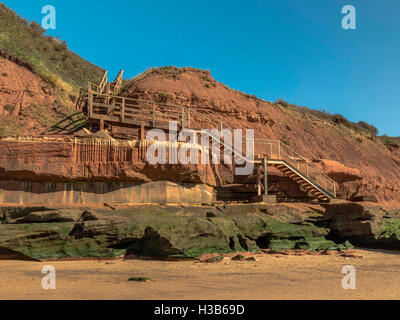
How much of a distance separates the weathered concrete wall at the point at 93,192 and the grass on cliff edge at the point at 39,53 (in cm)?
1138

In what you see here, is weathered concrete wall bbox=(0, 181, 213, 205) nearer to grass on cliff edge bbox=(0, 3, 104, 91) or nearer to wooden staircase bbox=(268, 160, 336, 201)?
wooden staircase bbox=(268, 160, 336, 201)

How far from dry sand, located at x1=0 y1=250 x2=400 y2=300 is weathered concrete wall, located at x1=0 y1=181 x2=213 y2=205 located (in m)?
3.07

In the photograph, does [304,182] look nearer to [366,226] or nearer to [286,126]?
[366,226]

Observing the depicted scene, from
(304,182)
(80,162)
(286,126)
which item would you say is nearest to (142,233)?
(80,162)

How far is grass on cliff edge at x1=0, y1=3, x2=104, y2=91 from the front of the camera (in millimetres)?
19578

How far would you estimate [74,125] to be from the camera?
18062 mm

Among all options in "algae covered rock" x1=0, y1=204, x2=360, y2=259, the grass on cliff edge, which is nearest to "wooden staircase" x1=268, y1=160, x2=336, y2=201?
"algae covered rock" x1=0, y1=204, x2=360, y2=259

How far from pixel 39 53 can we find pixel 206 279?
25.3 meters

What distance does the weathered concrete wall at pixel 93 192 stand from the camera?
10273 mm

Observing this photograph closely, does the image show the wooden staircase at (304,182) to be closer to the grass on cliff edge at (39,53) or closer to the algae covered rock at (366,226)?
the algae covered rock at (366,226)

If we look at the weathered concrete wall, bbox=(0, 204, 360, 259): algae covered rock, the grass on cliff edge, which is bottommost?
bbox=(0, 204, 360, 259): algae covered rock

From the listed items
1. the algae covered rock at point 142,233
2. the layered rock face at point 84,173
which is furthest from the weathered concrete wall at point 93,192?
the algae covered rock at point 142,233
